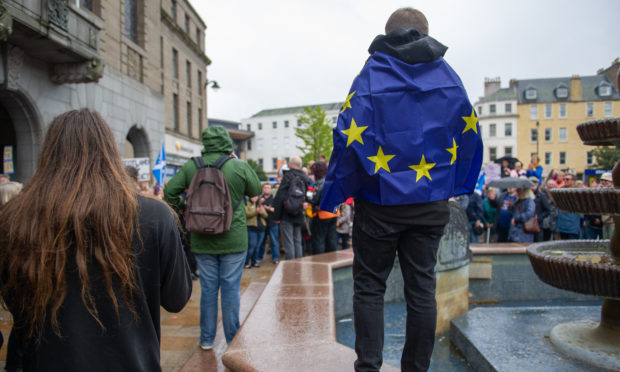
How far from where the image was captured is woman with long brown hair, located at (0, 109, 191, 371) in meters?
1.43

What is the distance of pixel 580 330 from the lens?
3.48 metres

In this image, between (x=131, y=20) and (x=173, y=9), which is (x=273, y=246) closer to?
(x=131, y=20)

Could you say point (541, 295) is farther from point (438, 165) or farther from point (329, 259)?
point (438, 165)

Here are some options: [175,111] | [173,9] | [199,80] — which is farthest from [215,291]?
[199,80]

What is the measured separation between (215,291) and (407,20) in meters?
2.69

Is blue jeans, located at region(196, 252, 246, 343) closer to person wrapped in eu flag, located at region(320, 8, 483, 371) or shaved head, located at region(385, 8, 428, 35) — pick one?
person wrapped in eu flag, located at region(320, 8, 483, 371)

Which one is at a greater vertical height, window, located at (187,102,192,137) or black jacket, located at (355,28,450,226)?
window, located at (187,102,192,137)

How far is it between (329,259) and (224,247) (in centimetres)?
240

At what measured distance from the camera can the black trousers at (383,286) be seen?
209 cm

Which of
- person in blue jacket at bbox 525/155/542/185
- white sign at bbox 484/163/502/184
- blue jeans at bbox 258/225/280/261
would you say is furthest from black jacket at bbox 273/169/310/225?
white sign at bbox 484/163/502/184

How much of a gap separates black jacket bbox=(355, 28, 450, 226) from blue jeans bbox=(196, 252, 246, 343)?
6.00ft

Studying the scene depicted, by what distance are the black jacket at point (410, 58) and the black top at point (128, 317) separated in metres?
0.99

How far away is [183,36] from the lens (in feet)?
96.9

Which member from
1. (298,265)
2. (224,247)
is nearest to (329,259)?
(298,265)
